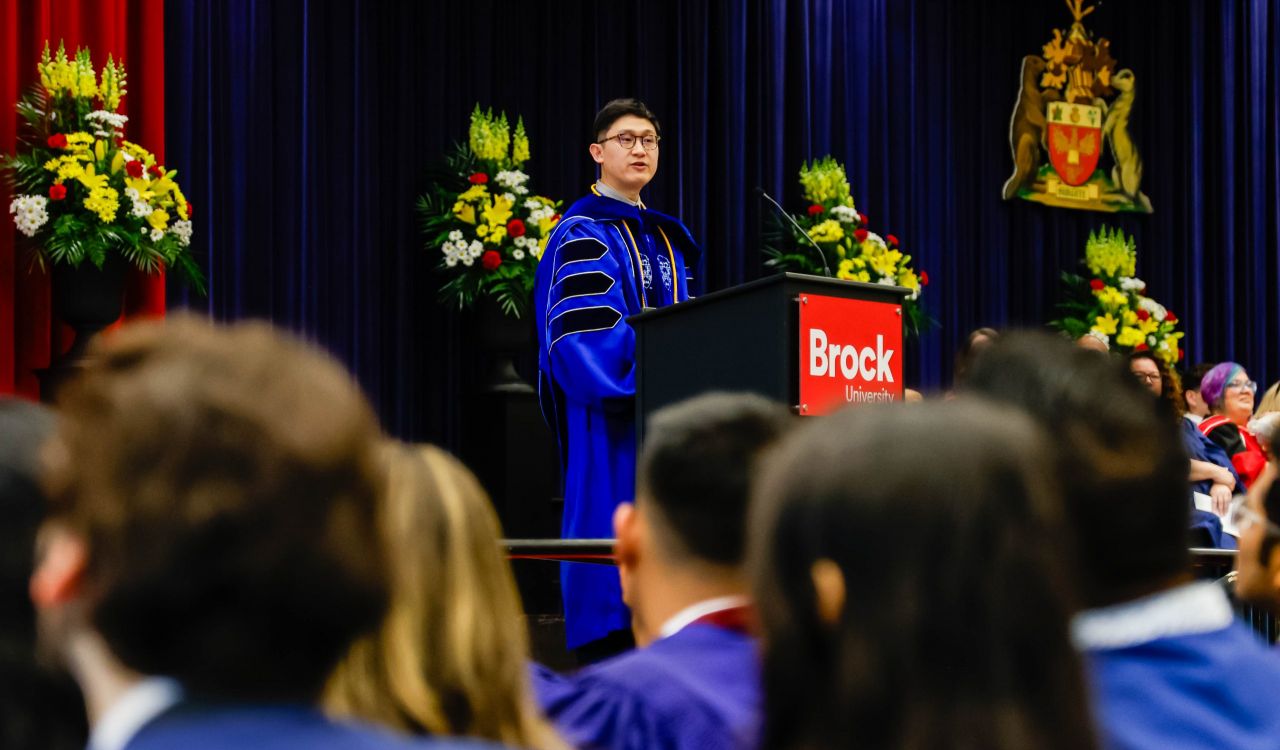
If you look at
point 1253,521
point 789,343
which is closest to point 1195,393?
point 789,343

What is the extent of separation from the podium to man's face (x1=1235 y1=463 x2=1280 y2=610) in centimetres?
188

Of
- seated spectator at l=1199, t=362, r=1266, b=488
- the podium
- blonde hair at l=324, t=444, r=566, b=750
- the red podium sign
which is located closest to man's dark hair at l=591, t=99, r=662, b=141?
the podium

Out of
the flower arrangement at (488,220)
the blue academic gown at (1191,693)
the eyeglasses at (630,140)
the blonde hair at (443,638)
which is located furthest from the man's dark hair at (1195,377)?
the blonde hair at (443,638)

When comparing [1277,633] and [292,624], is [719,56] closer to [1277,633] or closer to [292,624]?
[1277,633]

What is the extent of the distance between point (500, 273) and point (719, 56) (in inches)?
88.4

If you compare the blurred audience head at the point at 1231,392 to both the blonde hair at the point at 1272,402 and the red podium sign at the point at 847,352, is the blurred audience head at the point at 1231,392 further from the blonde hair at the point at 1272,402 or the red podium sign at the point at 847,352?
the red podium sign at the point at 847,352

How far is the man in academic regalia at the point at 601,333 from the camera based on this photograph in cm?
446

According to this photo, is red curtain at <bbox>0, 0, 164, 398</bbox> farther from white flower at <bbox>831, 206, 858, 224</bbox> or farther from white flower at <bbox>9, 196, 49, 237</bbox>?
white flower at <bbox>831, 206, 858, 224</bbox>

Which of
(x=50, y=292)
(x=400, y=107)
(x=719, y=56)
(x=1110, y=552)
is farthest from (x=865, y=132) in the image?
(x=1110, y=552)

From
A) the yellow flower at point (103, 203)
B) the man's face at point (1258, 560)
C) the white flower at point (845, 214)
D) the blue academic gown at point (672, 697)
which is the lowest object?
the blue academic gown at point (672, 697)

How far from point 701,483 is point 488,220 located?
5.39m

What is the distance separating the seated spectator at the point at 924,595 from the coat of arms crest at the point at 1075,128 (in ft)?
29.6

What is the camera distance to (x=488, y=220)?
22.9ft

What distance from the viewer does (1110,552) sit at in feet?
4.42
